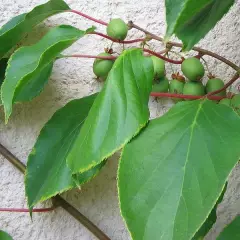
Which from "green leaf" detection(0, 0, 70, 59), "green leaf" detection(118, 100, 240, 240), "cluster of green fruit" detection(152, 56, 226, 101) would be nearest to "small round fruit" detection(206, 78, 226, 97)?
"cluster of green fruit" detection(152, 56, 226, 101)

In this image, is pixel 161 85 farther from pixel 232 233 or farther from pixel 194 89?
pixel 232 233

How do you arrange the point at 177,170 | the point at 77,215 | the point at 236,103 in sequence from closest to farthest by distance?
the point at 177,170, the point at 236,103, the point at 77,215

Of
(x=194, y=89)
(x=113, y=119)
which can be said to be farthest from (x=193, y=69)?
(x=113, y=119)

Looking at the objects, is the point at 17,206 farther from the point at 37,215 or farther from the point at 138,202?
the point at 138,202

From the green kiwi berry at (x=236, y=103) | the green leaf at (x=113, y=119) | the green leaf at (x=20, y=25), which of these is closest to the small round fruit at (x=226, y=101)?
the green kiwi berry at (x=236, y=103)

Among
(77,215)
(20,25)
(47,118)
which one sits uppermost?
(20,25)

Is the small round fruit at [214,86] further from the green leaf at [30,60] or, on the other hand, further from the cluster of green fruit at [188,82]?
the green leaf at [30,60]
